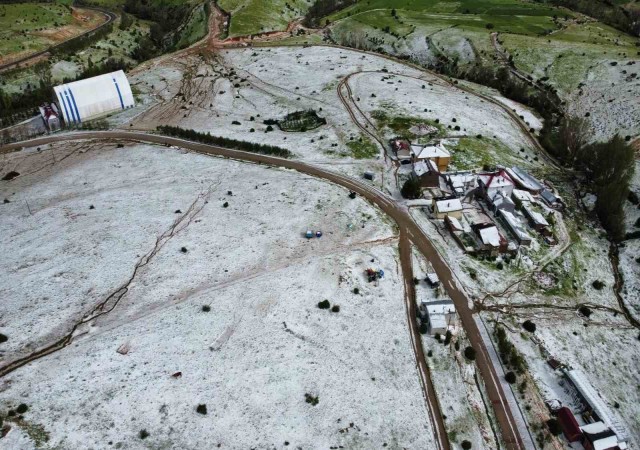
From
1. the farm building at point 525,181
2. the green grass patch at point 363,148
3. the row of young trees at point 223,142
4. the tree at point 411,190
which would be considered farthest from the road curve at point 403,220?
the farm building at point 525,181

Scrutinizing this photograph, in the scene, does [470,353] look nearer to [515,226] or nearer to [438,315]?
→ [438,315]

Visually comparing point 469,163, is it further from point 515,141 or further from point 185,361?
point 185,361

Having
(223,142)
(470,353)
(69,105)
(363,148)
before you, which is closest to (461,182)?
(363,148)

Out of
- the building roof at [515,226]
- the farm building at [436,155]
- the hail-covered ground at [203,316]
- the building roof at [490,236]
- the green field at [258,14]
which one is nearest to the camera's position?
the hail-covered ground at [203,316]

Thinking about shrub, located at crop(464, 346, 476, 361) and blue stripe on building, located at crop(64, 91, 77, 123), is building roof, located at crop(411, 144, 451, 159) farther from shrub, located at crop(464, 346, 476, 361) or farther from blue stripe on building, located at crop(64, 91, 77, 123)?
blue stripe on building, located at crop(64, 91, 77, 123)

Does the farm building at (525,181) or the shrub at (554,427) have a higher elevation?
the farm building at (525,181)

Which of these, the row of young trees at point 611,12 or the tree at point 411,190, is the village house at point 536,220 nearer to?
the tree at point 411,190

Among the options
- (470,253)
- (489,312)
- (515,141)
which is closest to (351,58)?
(515,141)
